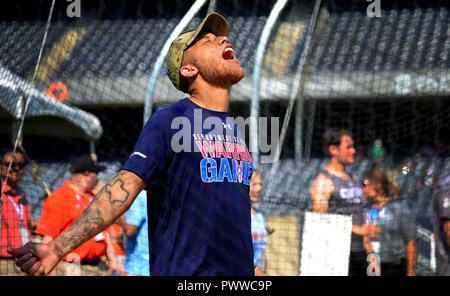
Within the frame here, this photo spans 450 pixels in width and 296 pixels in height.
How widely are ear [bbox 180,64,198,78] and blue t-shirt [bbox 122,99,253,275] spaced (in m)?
0.22

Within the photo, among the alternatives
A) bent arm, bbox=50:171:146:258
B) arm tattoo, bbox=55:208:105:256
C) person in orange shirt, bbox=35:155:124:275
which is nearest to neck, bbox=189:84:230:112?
bent arm, bbox=50:171:146:258

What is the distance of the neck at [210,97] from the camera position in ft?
12.5

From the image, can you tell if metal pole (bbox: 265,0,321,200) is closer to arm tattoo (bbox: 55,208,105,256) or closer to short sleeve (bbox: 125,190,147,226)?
short sleeve (bbox: 125,190,147,226)

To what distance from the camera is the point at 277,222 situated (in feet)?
27.2

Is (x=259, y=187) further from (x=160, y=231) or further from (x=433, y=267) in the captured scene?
(x=160, y=231)

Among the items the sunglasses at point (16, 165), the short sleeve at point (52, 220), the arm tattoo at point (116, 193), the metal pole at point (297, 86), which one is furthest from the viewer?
the metal pole at point (297, 86)

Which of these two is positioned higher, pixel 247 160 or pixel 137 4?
pixel 137 4

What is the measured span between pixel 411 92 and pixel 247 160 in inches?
216

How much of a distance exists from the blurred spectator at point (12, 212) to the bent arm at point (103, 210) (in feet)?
13.6

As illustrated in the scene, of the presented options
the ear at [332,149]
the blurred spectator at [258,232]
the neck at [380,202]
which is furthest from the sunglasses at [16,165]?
the neck at [380,202]

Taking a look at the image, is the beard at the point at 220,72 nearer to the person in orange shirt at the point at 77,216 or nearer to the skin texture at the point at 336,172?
the person in orange shirt at the point at 77,216

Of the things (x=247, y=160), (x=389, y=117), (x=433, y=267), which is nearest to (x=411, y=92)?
(x=389, y=117)

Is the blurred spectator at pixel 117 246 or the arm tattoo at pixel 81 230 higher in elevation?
the blurred spectator at pixel 117 246

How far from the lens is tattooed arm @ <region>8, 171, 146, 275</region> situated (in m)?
3.05
